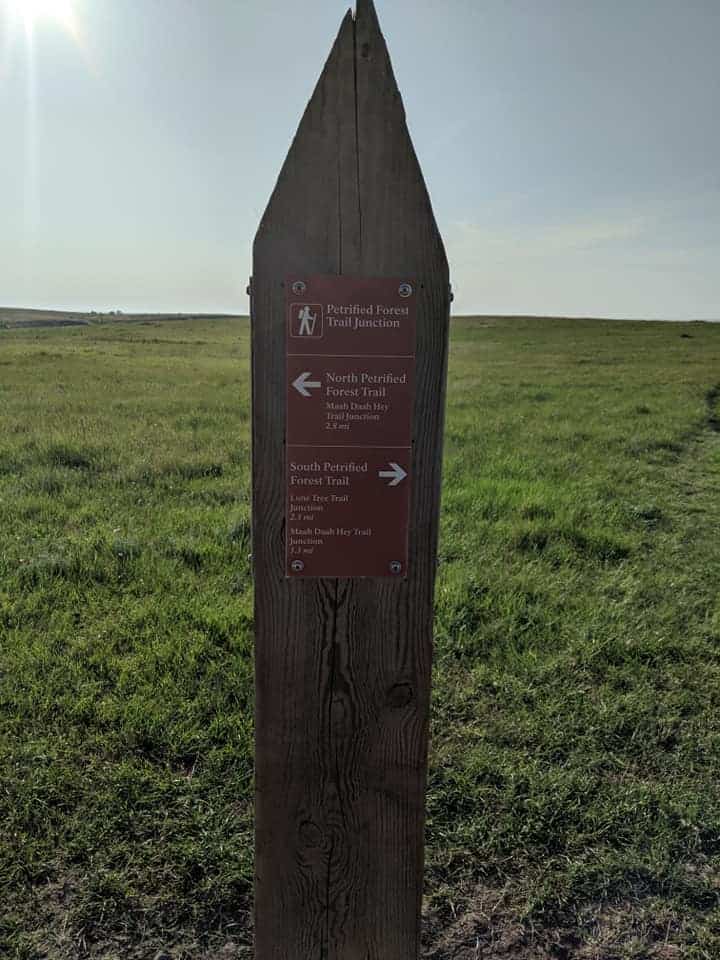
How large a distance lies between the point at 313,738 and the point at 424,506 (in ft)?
2.34

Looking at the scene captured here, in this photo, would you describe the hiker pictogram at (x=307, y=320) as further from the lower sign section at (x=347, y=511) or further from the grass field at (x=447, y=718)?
the grass field at (x=447, y=718)

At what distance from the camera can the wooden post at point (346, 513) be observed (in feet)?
5.39

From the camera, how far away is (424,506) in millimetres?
1781

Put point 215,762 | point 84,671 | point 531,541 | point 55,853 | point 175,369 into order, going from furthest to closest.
Answer: point 175,369 → point 531,541 → point 84,671 → point 215,762 → point 55,853

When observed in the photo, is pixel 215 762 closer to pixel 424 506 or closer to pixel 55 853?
pixel 55 853

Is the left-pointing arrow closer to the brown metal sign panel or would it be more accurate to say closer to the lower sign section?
the brown metal sign panel

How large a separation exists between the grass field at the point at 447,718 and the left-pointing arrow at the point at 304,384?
78.3 inches

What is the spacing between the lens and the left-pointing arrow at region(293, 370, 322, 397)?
1677mm

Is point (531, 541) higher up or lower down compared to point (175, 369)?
lower down

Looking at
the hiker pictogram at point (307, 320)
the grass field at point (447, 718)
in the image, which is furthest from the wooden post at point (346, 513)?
the grass field at point (447, 718)

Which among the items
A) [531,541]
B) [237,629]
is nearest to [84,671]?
[237,629]

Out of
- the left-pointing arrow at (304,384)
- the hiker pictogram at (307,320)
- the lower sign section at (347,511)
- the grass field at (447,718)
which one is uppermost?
the hiker pictogram at (307,320)

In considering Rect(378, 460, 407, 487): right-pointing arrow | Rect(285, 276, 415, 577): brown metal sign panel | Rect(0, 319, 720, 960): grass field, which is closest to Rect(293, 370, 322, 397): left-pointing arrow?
Rect(285, 276, 415, 577): brown metal sign panel

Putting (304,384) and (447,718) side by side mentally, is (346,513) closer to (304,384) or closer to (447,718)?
(304,384)
